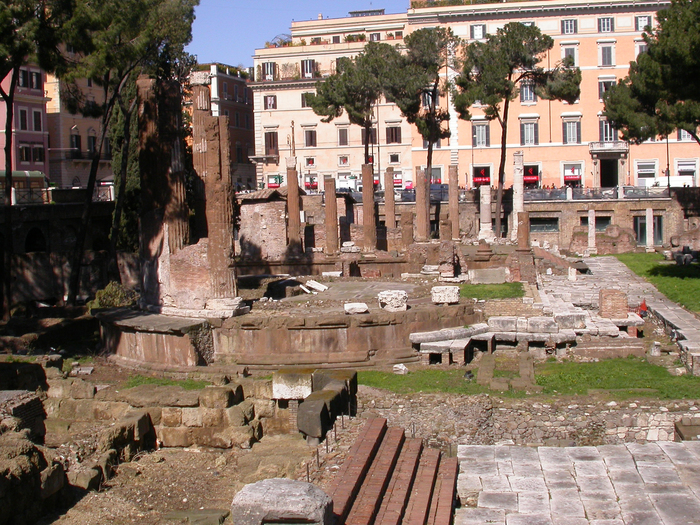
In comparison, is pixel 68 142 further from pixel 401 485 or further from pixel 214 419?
pixel 401 485

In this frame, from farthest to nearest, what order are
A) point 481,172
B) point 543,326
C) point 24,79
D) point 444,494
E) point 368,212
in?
point 481,172 → point 24,79 → point 368,212 → point 543,326 → point 444,494

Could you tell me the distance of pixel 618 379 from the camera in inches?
525

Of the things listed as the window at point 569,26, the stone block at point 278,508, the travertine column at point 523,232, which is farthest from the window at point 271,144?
the stone block at point 278,508

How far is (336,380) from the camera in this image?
10977mm

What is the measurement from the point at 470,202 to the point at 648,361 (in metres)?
27.4

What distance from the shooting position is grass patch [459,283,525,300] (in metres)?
19.4

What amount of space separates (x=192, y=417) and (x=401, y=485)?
9.84 feet

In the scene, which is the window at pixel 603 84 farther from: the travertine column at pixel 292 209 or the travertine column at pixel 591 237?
the travertine column at pixel 292 209

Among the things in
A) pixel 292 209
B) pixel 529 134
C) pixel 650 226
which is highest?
pixel 529 134

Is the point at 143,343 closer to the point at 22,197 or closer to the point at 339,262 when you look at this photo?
the point at 339,262

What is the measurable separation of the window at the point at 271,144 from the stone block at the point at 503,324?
35334 millimetres

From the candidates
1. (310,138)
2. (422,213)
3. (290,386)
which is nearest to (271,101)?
(310,138)

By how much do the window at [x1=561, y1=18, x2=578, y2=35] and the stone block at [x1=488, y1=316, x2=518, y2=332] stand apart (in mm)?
34199

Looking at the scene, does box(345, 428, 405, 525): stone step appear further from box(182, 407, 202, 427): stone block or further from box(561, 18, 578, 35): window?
box(561, 18, 578, 35): window
